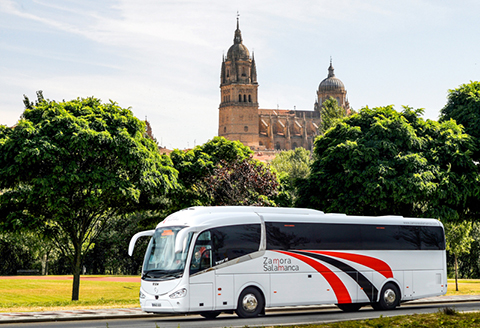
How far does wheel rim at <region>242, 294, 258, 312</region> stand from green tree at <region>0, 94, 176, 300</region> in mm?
12351

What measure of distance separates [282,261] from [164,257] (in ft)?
13.0

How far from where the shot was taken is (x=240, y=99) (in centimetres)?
17500

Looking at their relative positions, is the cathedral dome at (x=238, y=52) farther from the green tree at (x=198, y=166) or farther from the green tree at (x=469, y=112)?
the green tree at (x=469, y=112)

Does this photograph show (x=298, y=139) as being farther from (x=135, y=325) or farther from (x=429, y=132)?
(x=135, y=325)

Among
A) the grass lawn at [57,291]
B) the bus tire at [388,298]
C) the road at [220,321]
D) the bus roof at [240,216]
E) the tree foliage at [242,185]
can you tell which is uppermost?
the tree foliage at [242,185]

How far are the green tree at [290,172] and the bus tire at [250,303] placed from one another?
775 inches

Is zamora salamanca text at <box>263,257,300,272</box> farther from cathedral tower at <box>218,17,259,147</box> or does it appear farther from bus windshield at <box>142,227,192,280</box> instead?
cathedral tower at <box>218,17,259,147</box>

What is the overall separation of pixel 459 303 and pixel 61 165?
19212 mm

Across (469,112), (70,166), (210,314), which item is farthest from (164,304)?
(469,112)

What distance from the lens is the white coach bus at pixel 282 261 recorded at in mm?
17875

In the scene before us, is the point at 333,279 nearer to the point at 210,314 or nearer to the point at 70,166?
the point at 210,314

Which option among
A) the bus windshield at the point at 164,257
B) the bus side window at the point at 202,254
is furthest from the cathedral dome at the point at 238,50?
the bus side window at the point at 202,254

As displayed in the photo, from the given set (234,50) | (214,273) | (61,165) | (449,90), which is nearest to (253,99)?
(234,50)

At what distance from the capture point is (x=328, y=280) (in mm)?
20438
